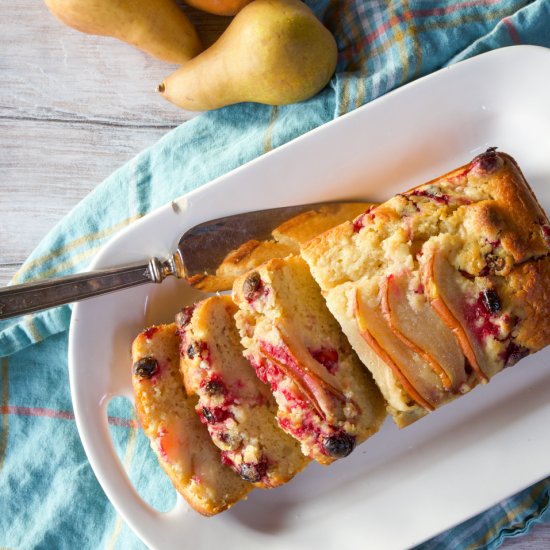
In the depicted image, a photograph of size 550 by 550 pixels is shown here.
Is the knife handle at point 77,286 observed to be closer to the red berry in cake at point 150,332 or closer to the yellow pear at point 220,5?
the red berry in cake at point 150,332

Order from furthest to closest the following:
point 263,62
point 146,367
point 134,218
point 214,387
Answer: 1. point 134,218
2. point 263,62
3. point 146,367
4. point 214,387

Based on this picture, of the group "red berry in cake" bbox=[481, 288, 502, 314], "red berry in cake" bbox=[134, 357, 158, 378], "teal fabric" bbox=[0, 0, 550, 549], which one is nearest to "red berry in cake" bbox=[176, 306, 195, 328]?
"red berry in cake" bbox=[134, 357, 158, 378]

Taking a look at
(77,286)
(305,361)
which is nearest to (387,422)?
(305,361)

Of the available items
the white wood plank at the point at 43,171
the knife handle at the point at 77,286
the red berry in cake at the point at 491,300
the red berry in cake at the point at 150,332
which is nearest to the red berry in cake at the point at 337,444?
the red berry in cake at the point at 491,300

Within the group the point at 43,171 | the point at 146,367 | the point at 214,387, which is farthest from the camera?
the point at 43,171

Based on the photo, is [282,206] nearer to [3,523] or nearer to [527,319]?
[527,319]

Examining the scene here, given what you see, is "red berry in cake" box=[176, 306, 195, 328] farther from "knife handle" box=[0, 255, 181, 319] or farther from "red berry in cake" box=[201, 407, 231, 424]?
"red berry in cake" box=[201, 407, 231, 424]

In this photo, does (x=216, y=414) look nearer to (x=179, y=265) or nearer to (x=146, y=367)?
(x=146, y=367)
